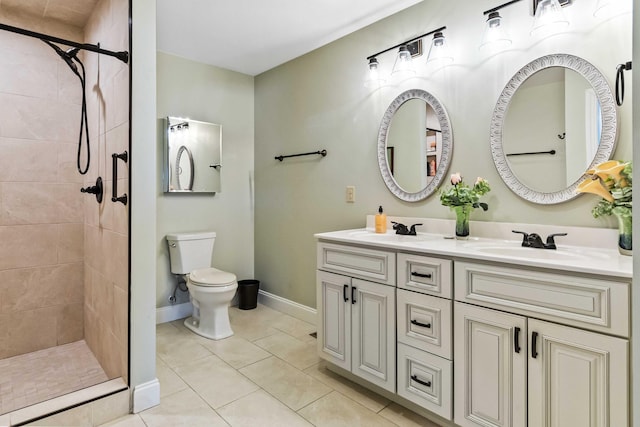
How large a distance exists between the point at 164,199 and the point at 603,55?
10.4ft

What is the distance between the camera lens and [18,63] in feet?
7.77

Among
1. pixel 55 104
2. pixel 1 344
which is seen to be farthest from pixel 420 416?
pixel 55 104

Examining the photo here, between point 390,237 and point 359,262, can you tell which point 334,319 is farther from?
point 390,237

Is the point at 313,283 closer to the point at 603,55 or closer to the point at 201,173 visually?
the point at 201,173

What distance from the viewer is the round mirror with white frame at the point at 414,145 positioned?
220 cm

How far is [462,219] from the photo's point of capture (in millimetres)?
1979

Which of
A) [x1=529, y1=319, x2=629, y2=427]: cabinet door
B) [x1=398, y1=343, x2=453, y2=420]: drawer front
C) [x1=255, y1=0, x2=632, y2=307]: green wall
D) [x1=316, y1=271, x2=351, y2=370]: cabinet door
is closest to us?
[x1=529, y1=319, x2=629, y2=427]: cabinet door

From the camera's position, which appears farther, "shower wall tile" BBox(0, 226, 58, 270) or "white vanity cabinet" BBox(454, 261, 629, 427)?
"shower wall tile" BBox(0, 226, 58, 270)

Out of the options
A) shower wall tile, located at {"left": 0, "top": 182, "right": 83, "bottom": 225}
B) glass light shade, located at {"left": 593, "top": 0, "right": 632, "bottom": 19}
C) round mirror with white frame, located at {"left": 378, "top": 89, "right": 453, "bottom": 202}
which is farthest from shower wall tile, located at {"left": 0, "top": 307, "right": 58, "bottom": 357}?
glass light shade, located at {"left": 593, "top": 0, "right": 632, "bottom": 19}

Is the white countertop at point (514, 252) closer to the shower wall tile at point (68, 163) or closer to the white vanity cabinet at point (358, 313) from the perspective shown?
the white vanity cabinet at point (358, 313)

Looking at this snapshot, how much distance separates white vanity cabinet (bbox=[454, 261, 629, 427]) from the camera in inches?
47.1

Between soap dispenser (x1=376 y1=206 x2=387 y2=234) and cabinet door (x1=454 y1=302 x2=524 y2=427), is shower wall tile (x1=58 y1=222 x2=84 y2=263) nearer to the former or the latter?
soap dispenser (x1=376 y1=206 x2=387 y2=234)

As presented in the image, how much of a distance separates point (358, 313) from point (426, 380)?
1.61 ft

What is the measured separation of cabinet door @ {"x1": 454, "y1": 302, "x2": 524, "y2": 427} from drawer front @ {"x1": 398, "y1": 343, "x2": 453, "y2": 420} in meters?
0.04
